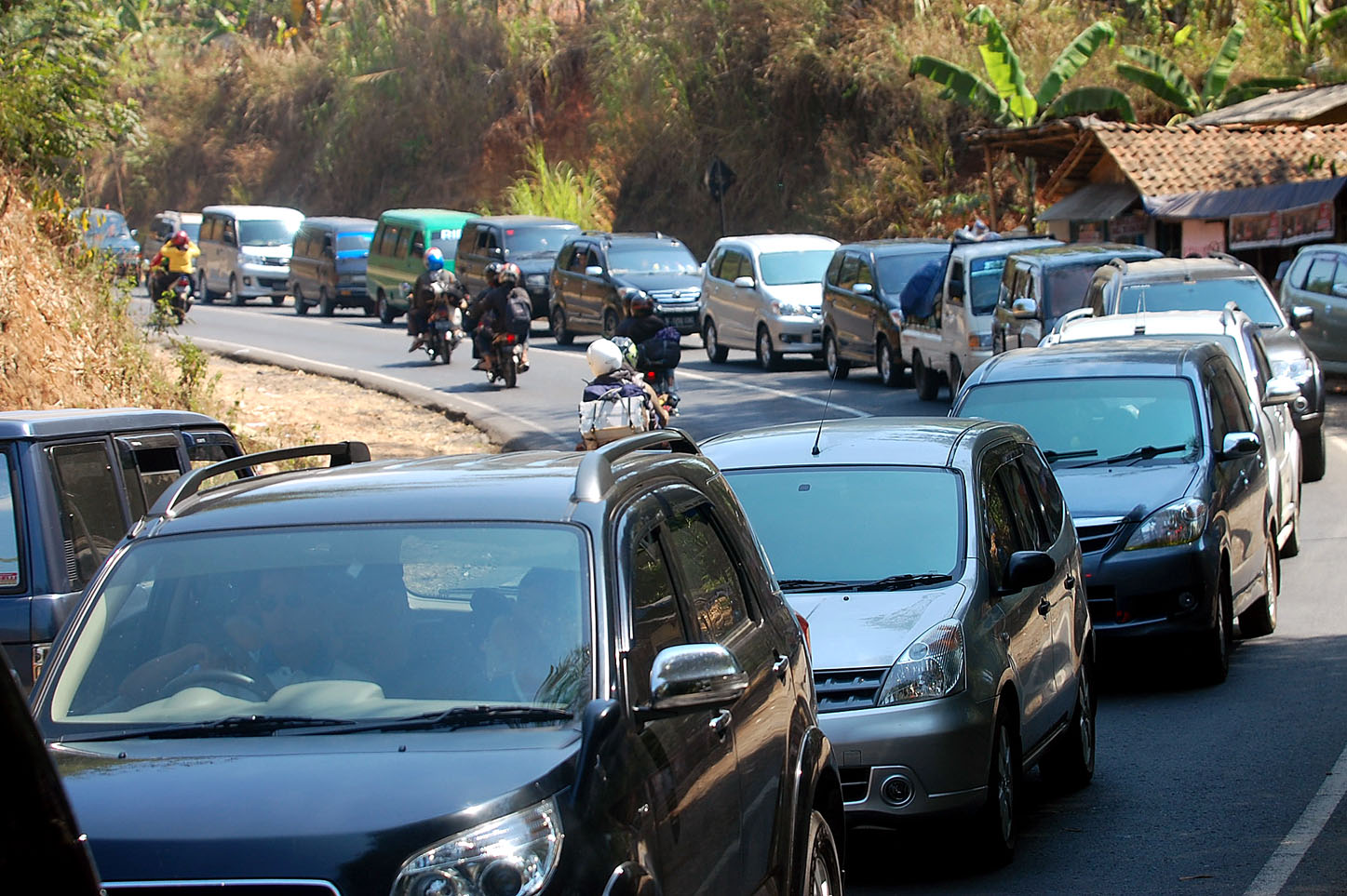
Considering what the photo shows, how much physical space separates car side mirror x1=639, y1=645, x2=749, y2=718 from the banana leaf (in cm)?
3356

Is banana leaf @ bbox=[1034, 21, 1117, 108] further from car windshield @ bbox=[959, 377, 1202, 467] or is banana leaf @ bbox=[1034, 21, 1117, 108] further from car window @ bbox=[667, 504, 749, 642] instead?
car window @ bbox=[667, 504, 749, 642]

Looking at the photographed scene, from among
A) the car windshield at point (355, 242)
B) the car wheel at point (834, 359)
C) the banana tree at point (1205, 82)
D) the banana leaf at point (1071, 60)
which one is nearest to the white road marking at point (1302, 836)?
the car wheel at point (834, 359)

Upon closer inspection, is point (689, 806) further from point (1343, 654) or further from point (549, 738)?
point (1343, 654)

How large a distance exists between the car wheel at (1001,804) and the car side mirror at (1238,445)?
384 centimetres

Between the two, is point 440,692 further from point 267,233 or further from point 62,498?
point 267,233

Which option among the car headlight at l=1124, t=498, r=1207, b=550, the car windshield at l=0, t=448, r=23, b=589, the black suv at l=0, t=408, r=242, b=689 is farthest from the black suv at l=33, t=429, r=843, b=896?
the car headlight at l=1124, t=498, r=1207, b=550

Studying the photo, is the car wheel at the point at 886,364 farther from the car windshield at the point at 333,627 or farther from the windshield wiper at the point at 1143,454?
the car windshield at the point at 333,627

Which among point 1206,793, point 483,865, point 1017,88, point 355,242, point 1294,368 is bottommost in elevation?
point 1206,793

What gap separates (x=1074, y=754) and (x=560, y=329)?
25.3 metres

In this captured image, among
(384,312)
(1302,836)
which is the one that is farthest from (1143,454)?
(384,312)

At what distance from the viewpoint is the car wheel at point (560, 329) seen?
3222cm

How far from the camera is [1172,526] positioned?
9586 mm

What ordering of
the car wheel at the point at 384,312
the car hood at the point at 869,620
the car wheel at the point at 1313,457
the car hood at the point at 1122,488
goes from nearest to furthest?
the car hood at the point at 869,620 < the car hood at the point at 1122,488 < the car wheel at the point at 1313,457 < the car wheel at the point at 384,312

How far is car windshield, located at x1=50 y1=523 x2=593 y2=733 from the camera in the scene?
156 inches
